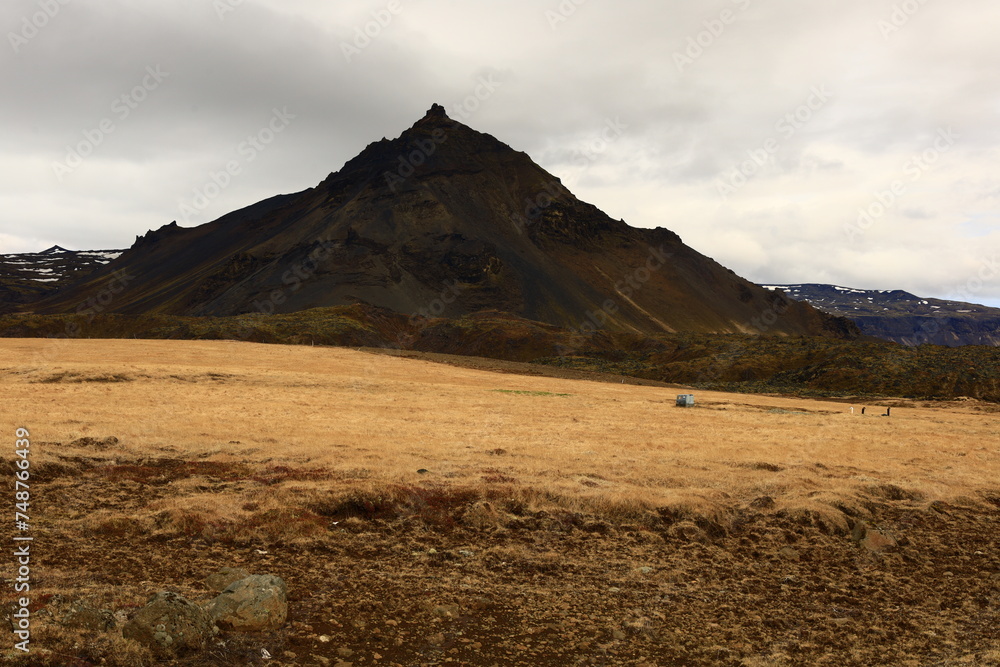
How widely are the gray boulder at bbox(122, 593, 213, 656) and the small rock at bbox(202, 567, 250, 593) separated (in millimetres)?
1452

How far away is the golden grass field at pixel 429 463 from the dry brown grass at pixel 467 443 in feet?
0.37

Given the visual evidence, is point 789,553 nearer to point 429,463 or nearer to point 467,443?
point 429,463

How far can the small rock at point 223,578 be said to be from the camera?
10.8m

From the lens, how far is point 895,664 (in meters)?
9.78

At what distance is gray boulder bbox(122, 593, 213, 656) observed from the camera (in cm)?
858

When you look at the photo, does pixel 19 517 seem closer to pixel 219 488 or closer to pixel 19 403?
pixel 219 488

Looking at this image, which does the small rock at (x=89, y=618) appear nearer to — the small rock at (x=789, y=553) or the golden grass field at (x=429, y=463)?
the golden grass field at (x=429, y=463)

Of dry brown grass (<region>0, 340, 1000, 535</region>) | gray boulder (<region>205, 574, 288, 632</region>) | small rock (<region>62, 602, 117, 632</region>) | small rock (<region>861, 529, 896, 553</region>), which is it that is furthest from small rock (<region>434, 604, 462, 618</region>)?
small rock (<region>861, 529, 896, 553</region>)

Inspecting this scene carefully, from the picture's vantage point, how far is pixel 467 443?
25.0 meters

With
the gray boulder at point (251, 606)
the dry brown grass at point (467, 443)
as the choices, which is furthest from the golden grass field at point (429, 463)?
the gray boulder at point (251, 606)

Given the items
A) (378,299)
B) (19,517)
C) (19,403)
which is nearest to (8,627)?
(19,517)

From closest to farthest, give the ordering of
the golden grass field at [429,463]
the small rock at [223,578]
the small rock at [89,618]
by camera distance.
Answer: the small rock at [89,618] → the small rock at [223,578] → the golden grass field at [429,463]

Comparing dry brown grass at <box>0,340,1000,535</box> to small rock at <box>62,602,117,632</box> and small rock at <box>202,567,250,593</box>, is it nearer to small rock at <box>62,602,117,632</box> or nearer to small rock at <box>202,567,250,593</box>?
small rock at <box>202,567,250,593</box>

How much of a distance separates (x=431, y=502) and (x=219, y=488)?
5.73 meters
